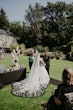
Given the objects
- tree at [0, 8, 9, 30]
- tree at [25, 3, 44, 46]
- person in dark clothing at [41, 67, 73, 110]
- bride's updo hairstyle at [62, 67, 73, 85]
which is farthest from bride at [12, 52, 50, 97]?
tree at [0, 8, 9, 30]

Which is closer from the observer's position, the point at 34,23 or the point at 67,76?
the point at 67,76

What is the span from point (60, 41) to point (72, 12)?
26.8 ft

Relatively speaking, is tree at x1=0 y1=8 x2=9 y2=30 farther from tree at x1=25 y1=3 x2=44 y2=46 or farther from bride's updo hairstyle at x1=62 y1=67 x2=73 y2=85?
bride's updo hairstyle at x1=62 y1=67 x2=73 y2=85

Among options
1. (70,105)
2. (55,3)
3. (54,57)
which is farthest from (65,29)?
(70,105)

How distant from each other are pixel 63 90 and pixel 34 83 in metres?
6.58

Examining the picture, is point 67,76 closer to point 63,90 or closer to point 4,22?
point 63,90

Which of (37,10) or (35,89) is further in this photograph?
(37,10)

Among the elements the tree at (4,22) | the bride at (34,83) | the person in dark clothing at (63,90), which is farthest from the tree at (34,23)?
the person in dark clothing at (63,90)

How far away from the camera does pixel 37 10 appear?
167 ft

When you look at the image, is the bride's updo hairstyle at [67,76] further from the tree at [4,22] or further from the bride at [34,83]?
the tree at [4,22]

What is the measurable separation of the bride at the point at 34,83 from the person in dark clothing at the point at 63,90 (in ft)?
16.7

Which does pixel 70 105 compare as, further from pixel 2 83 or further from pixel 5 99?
pixel 2 83

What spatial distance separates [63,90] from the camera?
12.2 ft

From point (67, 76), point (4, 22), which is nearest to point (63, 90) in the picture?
point (67, 76)
